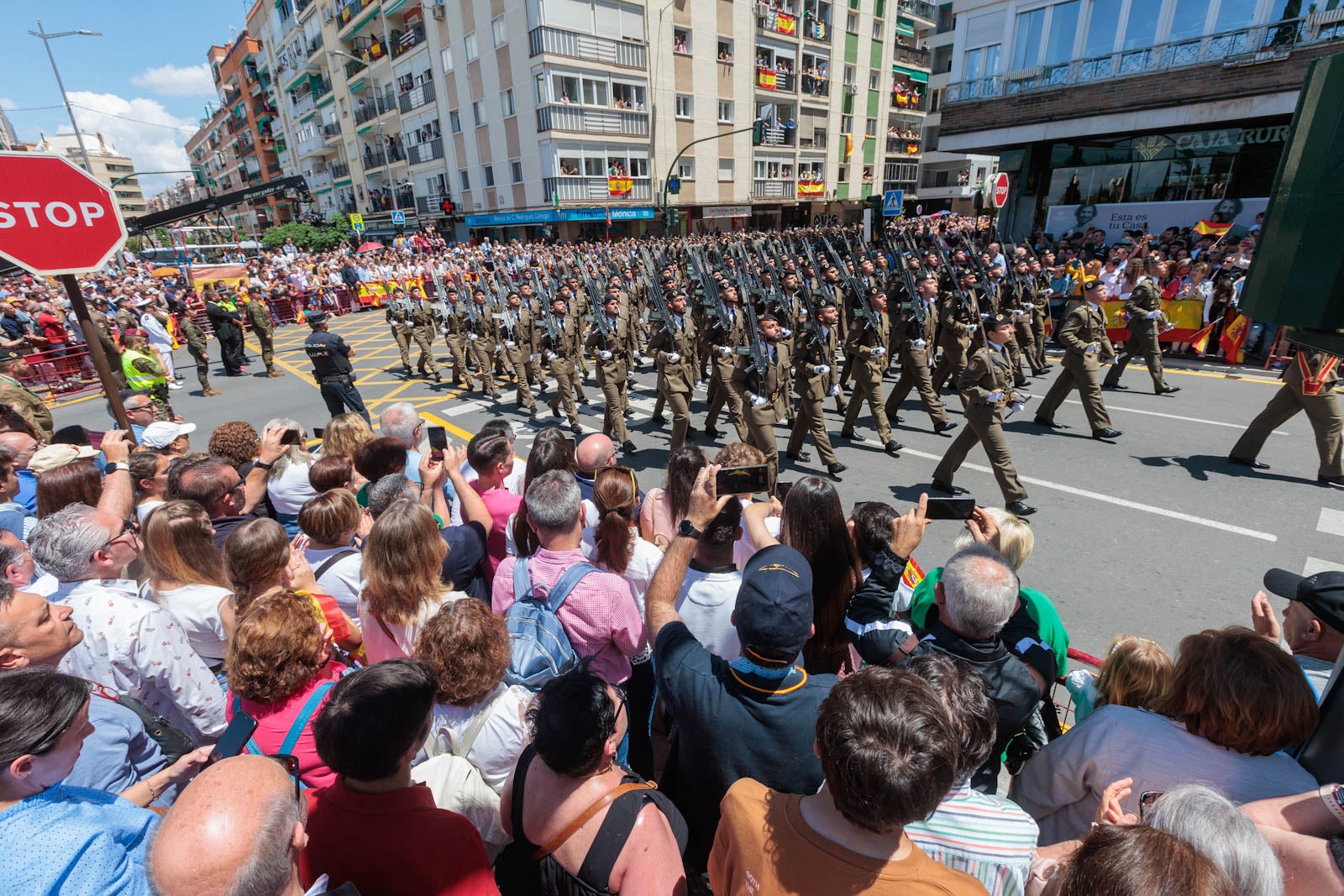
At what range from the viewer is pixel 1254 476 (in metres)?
6.26

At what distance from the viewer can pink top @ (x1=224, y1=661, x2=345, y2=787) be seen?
6.86 ft

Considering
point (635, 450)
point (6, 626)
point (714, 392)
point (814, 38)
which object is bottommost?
point (635, 450)

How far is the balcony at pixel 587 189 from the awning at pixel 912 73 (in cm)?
2284

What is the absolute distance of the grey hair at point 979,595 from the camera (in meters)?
2.08

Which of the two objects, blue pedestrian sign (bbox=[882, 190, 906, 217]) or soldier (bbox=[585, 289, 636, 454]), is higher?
blue pedestrian sign (bbox=[882, 190, 906, 217])

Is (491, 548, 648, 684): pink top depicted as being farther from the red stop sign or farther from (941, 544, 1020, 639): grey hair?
the red stop sign

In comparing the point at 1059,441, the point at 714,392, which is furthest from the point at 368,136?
the point at 1059,441

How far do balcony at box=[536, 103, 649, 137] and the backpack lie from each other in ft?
96.4

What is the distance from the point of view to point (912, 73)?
43.5 m

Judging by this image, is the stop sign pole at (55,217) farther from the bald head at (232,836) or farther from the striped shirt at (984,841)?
the striped shirt at (984,841)

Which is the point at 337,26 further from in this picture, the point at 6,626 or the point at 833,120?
the point at 6,626

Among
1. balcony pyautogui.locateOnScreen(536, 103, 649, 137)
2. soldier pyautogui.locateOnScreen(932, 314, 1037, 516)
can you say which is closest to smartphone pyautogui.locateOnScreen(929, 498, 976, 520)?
soldier pyautogui.locateOnScreen(932, 314, 1037, 516)

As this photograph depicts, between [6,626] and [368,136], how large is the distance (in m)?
49.0

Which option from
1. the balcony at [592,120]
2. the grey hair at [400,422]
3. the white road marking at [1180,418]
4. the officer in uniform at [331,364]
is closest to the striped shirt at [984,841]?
the grey hair at [400,422]
